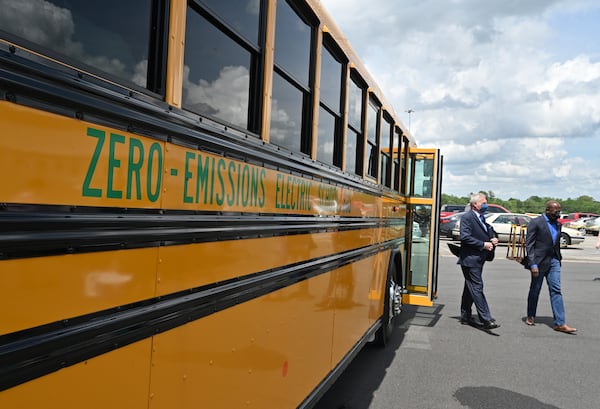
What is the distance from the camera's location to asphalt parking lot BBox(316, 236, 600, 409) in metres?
4.36

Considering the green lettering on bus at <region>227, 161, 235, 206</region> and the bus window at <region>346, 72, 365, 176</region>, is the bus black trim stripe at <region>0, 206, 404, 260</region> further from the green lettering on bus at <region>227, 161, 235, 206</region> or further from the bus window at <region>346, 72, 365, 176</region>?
the bus window at <region>346, 72, 365, 176</region>

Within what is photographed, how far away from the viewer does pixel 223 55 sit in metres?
2.00

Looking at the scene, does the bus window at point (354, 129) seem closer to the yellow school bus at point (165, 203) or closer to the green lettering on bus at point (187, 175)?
the yellow school bus at point (165, 203)

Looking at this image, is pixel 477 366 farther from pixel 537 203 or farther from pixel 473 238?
pixel 537 203

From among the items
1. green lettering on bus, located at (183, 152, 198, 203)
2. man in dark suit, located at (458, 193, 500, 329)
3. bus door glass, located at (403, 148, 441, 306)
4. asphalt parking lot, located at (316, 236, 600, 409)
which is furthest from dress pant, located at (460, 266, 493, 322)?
green lettering on bus, located at (183, 152, 198, 203)

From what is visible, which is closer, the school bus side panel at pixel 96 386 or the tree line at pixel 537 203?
the school bus side panel at pixel 96 386

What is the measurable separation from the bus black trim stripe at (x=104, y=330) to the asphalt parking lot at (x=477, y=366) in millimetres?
2622

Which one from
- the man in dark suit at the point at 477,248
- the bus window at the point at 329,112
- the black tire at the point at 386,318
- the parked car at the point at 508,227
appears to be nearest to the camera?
the bus window at the point at 329,112

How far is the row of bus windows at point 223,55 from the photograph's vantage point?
1.32 meters

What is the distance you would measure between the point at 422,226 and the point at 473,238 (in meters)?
1.09

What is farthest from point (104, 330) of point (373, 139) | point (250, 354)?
point (373, 139)

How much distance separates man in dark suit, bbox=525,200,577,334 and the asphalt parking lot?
0.31m

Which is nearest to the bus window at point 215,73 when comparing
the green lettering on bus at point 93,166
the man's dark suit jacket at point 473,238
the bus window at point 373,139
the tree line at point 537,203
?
the green lettering on bus at point 93,166

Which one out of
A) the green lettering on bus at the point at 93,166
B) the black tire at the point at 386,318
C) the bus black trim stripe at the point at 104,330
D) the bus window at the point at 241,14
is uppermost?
the bus window at the point at 241,14
